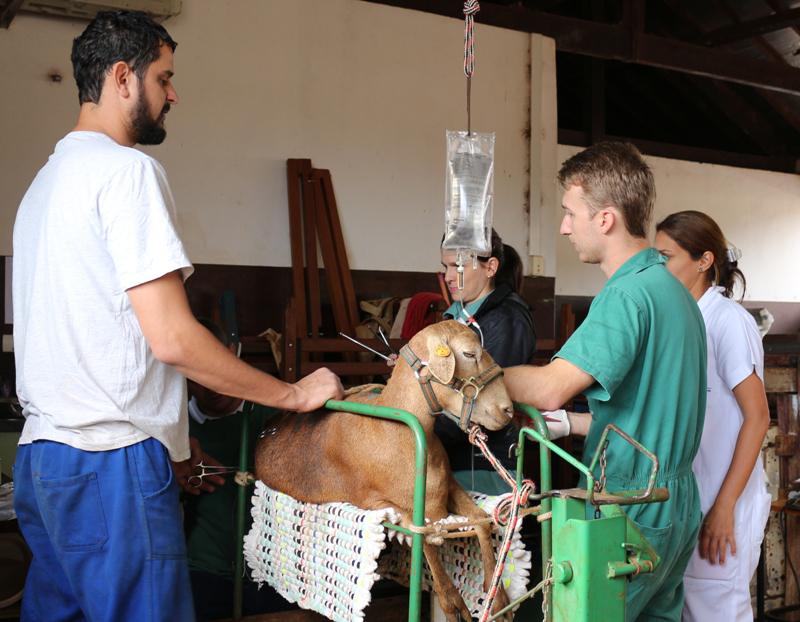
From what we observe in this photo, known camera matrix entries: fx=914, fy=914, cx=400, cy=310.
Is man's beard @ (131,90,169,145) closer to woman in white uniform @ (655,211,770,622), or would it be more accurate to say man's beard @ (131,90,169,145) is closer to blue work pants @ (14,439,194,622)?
blue work pants @ (14,439,194,622)

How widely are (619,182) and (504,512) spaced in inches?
32.8

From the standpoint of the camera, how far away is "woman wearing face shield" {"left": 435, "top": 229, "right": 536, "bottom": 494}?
2771mm

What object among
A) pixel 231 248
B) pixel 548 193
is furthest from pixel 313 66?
pixel 548 193

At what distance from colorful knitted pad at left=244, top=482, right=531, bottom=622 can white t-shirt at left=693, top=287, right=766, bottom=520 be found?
81 centimetres

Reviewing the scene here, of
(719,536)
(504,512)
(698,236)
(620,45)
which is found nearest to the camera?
(504,512)

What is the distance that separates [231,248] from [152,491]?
3.75 metres

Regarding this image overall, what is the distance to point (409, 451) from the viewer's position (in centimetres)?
230

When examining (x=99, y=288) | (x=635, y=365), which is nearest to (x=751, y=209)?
(x=635, y=365)

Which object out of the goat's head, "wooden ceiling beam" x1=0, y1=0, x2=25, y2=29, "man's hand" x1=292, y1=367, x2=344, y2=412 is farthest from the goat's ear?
"wooden ceiling beam" x1=0, y1=0, x2=25, y2=29

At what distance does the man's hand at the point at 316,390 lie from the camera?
2301 mm

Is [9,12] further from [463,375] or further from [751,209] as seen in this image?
[751,209]

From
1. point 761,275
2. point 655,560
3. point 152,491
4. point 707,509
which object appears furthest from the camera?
point 761,275

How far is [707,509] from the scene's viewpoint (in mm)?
2791

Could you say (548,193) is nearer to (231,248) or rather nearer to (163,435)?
(231,248)
